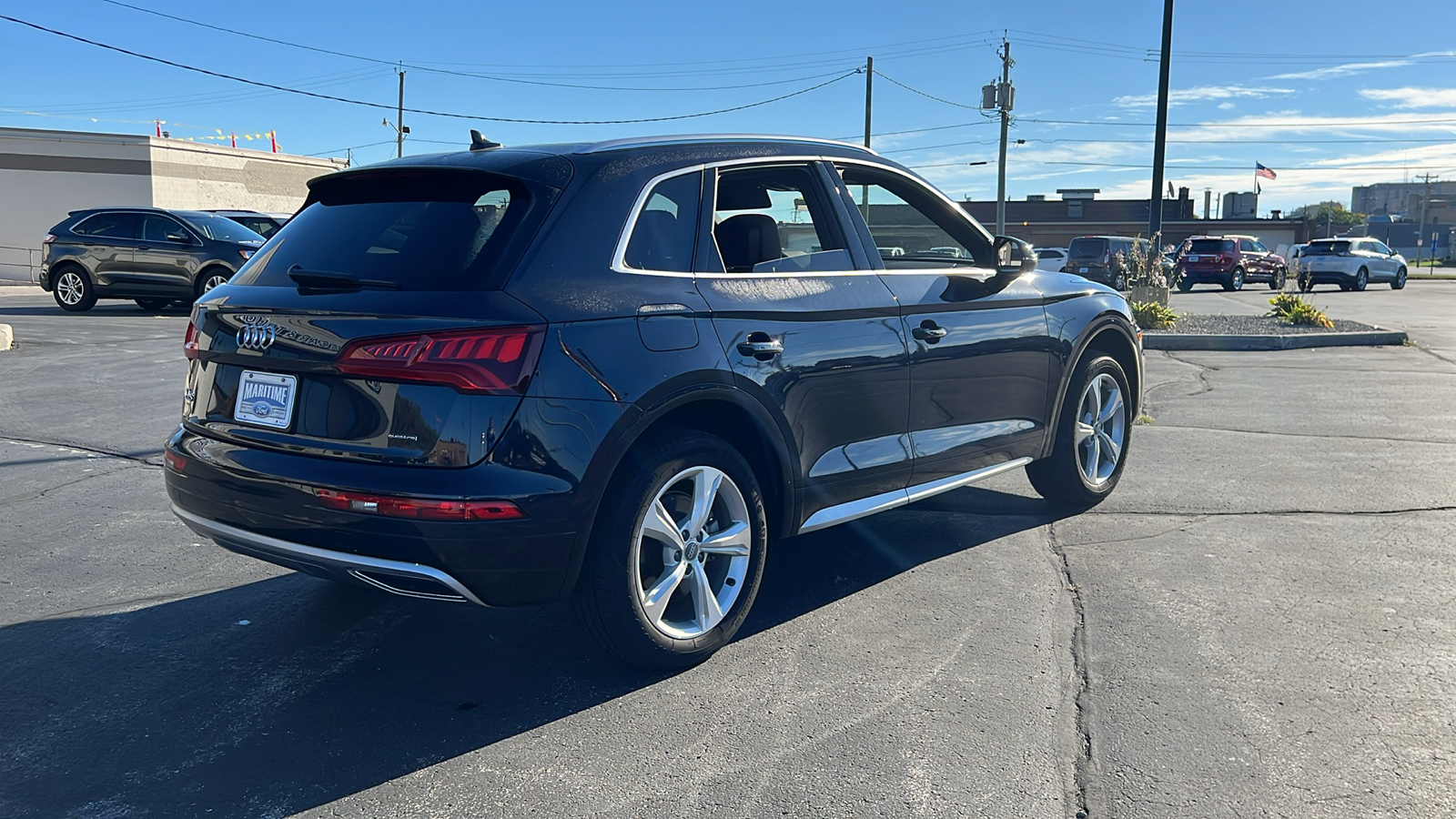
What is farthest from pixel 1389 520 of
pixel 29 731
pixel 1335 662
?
pixel 29 731

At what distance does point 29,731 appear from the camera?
3.36m

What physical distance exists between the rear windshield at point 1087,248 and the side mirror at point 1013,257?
81.2 ft

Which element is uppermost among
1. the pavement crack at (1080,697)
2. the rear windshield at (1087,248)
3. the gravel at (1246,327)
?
the rear windshield at (1087,248)

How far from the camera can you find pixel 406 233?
3680 mm

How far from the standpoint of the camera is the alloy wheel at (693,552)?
3734mm

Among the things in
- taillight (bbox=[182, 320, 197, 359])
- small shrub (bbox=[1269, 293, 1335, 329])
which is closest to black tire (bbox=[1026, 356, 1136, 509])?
taillight (bbox=[182, 320, 197, 359])

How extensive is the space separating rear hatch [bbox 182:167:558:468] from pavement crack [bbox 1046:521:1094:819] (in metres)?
1.84

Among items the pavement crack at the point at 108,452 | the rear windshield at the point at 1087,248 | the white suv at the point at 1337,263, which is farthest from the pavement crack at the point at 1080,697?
the white suv at the point at 1337,263

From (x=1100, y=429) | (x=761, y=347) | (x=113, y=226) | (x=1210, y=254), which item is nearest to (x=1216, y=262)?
(x=1210, y=254)

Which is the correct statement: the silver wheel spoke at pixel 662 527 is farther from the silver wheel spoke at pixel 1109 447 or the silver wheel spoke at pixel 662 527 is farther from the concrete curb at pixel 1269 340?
the concrete curb at pixel 1269 340

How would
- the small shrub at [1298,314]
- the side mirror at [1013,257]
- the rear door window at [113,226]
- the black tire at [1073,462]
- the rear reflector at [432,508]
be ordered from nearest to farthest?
the rear reflector at [432,508], the side mirror at [1013,257], the black tire at [1073,462], the small shrub at [1298,314], the rear door window at [113,226]

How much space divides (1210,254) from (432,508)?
3462 centimetres

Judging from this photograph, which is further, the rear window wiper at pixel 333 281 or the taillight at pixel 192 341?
the taillight at pixel 192 341

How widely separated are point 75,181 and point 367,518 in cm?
4185
